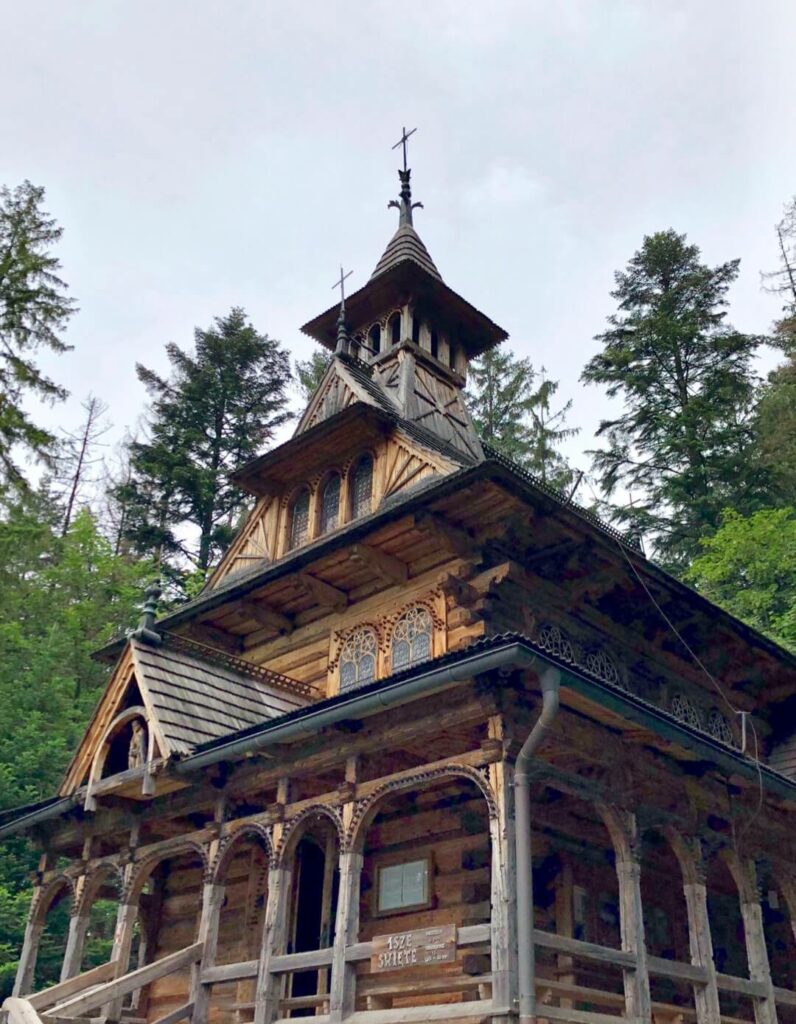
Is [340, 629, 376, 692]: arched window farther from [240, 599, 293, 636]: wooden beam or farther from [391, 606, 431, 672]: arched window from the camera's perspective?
[240, 599, 293, 636]: wooden beam

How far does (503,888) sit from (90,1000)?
5105 millimetres

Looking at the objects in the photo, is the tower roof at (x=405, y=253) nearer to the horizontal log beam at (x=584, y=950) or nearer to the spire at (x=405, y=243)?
the spire at (x=405, y=243)

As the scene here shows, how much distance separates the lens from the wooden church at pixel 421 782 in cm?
968

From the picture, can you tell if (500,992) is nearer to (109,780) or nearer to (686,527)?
(109,780)

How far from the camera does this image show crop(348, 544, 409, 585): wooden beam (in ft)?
45.3

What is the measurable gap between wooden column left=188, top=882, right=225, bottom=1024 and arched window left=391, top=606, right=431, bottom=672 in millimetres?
3911

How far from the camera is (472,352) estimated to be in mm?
22109

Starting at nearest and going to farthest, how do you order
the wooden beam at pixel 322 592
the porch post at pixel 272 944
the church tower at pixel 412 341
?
the porch post at pixel 272 944
the wooden beam at pixel 322 592
the church tower at pixel 412 341

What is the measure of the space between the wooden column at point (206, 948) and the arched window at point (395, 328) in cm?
1241

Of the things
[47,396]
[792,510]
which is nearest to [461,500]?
[47,396]

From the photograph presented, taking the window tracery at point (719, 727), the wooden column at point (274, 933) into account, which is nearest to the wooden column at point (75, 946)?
→ the wooden column at point (274, 933)

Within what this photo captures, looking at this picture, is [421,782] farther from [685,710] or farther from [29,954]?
[685,710]

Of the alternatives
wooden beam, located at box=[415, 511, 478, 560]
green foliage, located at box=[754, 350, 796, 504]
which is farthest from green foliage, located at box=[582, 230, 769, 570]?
wooden beam, located at box=[415, 511, 478, 560]

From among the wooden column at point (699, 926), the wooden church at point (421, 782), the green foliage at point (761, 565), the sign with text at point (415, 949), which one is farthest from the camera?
the green foliage at point (761, 565)
